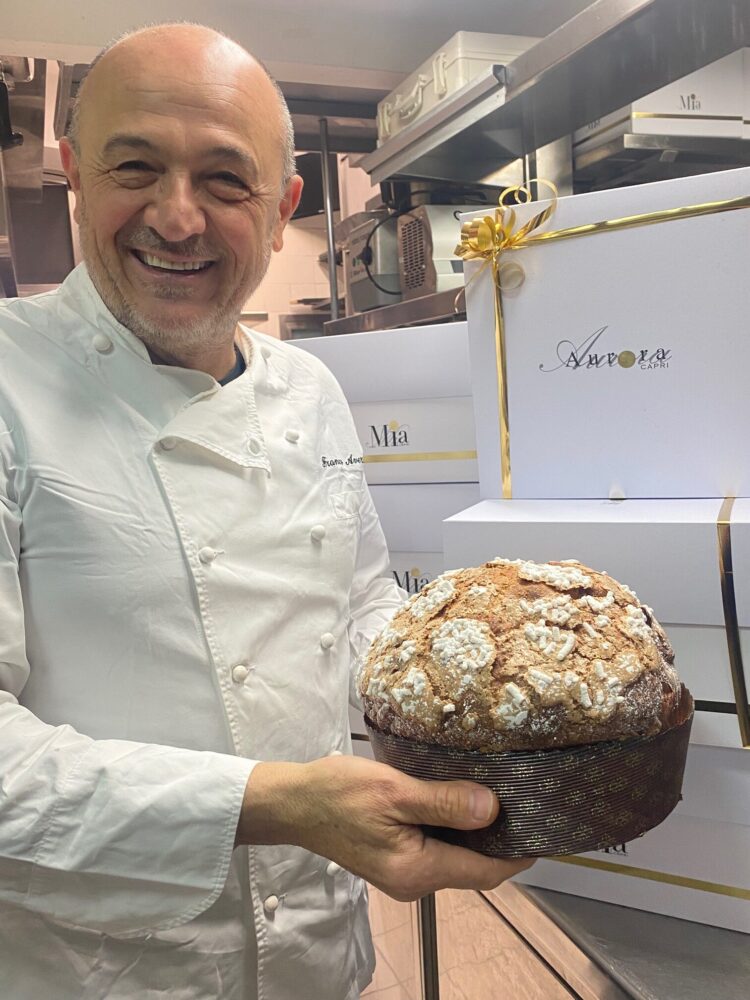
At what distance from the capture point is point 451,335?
1236 mm

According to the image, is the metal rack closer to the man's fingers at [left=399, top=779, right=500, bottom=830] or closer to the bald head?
the bald head

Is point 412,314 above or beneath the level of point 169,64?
beneath

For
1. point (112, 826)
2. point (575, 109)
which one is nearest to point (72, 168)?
point (112, 826)

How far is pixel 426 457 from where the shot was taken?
129 cm

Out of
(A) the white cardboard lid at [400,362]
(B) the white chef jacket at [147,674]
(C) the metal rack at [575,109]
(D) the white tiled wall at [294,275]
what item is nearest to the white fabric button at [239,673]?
(B) the white chef jacket at [147,674]

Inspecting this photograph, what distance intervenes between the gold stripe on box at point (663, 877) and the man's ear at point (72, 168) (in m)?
0.93

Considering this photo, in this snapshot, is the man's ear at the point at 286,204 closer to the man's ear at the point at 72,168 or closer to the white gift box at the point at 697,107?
the man's ear at the point at 72,168

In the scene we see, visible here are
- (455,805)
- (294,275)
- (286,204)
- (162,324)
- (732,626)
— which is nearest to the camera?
(455,805)

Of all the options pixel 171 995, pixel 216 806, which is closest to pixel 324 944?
pixel 171 995

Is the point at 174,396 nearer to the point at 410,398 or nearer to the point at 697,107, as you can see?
the point at 410,398

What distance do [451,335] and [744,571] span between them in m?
0.61

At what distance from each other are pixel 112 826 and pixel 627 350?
0.71 m

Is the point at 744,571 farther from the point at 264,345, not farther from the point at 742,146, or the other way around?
the point at 742,146

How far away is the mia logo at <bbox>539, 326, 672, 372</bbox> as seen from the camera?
90 centimetres
